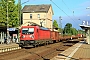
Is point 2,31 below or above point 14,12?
below

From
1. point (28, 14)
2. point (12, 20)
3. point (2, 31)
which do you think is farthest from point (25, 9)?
point (2, 31)

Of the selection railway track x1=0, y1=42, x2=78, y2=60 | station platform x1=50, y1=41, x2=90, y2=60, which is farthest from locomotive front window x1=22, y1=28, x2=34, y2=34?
station platform x1=50, y1=41, x2=90, y2=60

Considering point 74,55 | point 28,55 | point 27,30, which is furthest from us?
point 27,30

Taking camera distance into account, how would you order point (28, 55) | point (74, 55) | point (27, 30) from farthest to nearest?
1. point (27, 30)
2. point (28, 55)
3. point (74, 55)

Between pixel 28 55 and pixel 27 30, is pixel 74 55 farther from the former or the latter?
pixel 27 30

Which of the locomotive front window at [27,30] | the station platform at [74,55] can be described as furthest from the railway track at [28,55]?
the locomotive front window at [27,30]

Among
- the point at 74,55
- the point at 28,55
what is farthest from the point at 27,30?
the point at 74,55

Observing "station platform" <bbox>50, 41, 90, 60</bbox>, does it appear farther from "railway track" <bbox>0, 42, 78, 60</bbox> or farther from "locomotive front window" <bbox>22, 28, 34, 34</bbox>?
"locomotive front window" <bbox>22, 28, 34, 34</bbox>

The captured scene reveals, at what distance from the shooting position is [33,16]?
9894 centimetres

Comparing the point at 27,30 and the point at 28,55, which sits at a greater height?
the point at 27,30

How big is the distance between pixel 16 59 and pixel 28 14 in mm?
80730

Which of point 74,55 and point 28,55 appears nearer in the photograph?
point 74,55

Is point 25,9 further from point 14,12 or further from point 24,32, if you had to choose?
point 24,32

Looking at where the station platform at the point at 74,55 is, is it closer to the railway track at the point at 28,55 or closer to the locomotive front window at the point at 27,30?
the railway track at the point at 28,55
